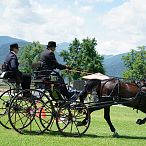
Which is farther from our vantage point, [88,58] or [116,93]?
[88,58]

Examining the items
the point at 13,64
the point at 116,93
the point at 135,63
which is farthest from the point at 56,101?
the point at 135,63

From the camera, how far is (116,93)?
12.5 m

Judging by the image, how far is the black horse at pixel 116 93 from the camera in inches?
491

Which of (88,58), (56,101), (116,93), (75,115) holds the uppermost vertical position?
(88,58)

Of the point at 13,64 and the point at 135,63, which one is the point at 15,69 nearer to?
the point at 13,64

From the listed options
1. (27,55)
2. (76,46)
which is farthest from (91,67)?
(27,55)

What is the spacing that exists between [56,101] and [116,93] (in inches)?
73.7

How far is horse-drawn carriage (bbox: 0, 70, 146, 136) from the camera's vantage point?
11422 millimetres

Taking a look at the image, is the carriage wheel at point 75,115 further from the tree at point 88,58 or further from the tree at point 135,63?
the tree at point 135,63

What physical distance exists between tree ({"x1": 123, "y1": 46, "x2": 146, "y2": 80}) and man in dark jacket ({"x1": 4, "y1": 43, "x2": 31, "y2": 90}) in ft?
205

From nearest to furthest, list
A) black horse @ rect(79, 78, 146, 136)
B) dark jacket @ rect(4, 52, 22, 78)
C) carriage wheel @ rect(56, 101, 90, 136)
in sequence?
dark jacket @ rect(4, 52, 22, 78)
carriage wheel @ rect(56, 101, 90, 136)
black horse @ rect(79, 78, 146, 136)

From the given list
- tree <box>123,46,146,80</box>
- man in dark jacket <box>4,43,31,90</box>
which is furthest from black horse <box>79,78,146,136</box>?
tree <box>123,46,146,80</box>

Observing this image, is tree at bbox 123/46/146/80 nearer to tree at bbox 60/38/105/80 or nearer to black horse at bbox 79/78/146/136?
tree at bbox 60/38/105/80

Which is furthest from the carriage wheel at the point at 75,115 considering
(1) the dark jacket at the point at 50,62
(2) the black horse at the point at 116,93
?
(1) the dark jacket at the point at 50,62
